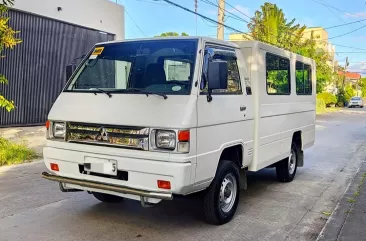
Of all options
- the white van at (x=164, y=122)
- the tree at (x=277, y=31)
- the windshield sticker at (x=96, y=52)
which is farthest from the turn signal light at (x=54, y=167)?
the tree at (x=277, y=31)

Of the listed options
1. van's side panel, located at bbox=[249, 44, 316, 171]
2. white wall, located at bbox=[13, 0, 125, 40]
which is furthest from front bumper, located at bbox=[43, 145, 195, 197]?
white wall, located at bbox=[13, 0, 125, 40]

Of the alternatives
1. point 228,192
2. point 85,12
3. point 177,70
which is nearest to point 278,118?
point 228,192

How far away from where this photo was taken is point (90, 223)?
4.81 meters

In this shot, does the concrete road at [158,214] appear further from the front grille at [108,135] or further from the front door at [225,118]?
the front grille at [108,135]

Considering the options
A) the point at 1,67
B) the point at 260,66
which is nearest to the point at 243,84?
the point at 260,66

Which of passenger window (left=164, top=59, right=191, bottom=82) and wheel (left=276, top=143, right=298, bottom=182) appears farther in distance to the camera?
wheel (left=276, top=143, right=298, bottom=182)

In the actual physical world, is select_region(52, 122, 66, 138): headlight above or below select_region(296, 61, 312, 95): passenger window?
below

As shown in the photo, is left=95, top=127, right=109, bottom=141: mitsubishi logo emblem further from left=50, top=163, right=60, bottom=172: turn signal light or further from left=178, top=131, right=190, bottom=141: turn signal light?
left=178, top=131, right=190, bottom=141: turn signal light

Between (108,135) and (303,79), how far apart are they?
4806mm

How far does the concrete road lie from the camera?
450 centimetres

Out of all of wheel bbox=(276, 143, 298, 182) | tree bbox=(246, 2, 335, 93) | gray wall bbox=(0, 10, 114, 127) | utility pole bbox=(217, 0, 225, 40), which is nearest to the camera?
wheel bbox=(276, 143, 298, 182)

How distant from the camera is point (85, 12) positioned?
15.9 m

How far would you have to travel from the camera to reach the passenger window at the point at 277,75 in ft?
19.5

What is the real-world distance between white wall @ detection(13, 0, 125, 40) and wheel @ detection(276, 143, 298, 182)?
1034cm
